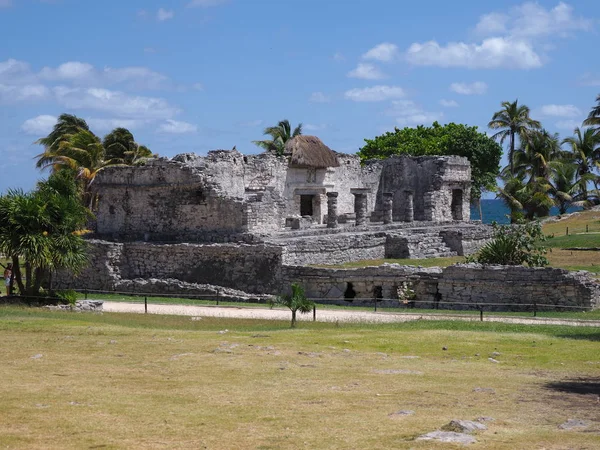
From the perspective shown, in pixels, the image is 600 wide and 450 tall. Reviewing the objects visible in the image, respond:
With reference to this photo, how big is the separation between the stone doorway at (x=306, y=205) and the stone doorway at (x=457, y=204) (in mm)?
6886

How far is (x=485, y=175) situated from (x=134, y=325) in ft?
136

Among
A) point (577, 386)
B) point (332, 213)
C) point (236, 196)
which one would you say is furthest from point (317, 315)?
point (332, 213)

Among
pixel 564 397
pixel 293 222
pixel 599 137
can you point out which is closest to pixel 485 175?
pixel 599 137

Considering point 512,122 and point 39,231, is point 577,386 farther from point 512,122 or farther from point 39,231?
point 512,122

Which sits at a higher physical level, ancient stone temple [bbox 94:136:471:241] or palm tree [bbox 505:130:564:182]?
palm tree [bbox 505:130:564:182]

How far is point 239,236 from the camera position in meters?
30.1

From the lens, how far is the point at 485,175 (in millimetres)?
58062

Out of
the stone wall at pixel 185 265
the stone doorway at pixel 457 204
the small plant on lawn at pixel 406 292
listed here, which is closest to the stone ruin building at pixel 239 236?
the stone wall at pixel 185 265

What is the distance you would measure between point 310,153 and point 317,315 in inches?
804

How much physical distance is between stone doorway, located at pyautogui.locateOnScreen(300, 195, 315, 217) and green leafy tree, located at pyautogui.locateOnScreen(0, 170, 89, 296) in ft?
65.7

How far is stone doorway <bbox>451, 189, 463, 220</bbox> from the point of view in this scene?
4497 centimetres

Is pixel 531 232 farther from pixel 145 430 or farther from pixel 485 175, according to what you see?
pixel 485 175

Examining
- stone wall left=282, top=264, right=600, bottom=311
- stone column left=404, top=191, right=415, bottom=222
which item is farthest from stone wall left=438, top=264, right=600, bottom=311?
stone column left=404, top=191, right=415, bottom=222

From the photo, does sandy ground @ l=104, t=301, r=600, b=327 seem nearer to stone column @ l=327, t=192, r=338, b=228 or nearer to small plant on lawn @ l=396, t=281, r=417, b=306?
small plant on lawn @ l=396, t=281, r=417, b=306
